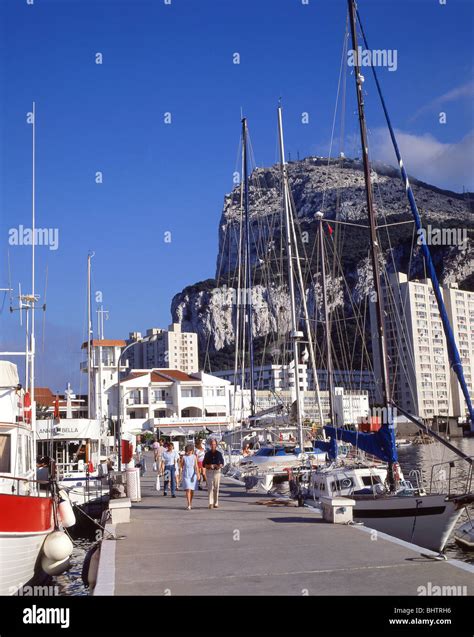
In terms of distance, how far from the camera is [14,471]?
16141 millimetres

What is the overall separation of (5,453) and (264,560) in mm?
7150

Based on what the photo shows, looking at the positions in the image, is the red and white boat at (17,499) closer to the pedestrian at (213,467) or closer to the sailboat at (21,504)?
the sailboat at (21,504)

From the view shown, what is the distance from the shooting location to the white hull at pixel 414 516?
19047mm

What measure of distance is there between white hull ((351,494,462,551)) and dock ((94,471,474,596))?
3.16 m

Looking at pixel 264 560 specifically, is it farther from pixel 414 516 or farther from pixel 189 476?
pixel 414 516

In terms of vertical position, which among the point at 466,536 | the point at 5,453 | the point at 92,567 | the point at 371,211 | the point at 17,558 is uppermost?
the point at 371,211

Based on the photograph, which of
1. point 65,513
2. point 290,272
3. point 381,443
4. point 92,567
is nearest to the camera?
point 92,567

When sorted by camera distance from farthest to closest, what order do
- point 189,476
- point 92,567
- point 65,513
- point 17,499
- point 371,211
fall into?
point 371,211 → point 189,476 → point 65,513 → point 17,499 → point 92,567

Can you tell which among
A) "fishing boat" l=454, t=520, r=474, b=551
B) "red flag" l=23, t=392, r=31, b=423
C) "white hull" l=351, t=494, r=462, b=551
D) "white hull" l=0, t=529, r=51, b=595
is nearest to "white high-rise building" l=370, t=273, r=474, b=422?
"fishing boat" l=454, t=520, r=474, b=551

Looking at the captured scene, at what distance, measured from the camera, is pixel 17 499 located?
1398cm

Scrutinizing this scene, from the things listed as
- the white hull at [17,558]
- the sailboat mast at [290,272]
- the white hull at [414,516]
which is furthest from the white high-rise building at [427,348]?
the white hull at [17,558]

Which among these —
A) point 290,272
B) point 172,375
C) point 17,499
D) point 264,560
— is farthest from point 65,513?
point 172,375
